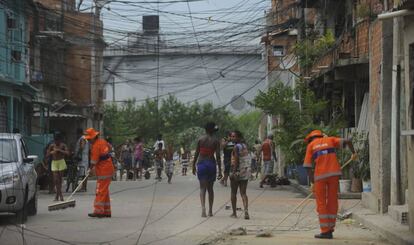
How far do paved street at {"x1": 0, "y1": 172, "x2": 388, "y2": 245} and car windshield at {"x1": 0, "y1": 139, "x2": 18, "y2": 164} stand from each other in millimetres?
1160

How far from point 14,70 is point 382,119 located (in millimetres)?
18006

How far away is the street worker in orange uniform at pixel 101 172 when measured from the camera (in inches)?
562

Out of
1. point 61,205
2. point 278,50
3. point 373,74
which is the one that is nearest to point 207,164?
point 61,205

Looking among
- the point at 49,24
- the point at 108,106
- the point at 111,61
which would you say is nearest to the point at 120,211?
the point at 49,24

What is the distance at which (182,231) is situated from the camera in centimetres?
1220

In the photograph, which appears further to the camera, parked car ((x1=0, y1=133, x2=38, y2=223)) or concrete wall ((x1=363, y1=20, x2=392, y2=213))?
concrete wall ((x1=363, y1=20, x2=392, y2=213))

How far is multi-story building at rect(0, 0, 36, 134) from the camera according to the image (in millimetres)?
25812

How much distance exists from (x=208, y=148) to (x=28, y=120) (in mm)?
18180

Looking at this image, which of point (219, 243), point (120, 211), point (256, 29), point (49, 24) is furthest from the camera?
point (49, 24)

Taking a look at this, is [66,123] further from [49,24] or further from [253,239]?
[253,239]

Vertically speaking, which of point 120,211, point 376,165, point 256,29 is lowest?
point 120,211

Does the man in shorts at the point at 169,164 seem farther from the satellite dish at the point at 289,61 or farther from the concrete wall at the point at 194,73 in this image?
the concrete wall at the point at 194,73

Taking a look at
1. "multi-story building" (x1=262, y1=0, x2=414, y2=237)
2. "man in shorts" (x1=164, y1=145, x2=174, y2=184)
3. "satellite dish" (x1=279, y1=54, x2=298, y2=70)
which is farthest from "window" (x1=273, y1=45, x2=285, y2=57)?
"man in shorts" (x1=164, y1=145, x2=174, y2=184)

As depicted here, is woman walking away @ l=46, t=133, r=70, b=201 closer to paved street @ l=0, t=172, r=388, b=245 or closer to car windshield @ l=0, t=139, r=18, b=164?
paved street @ l=0, t=172, r=388, b=245
